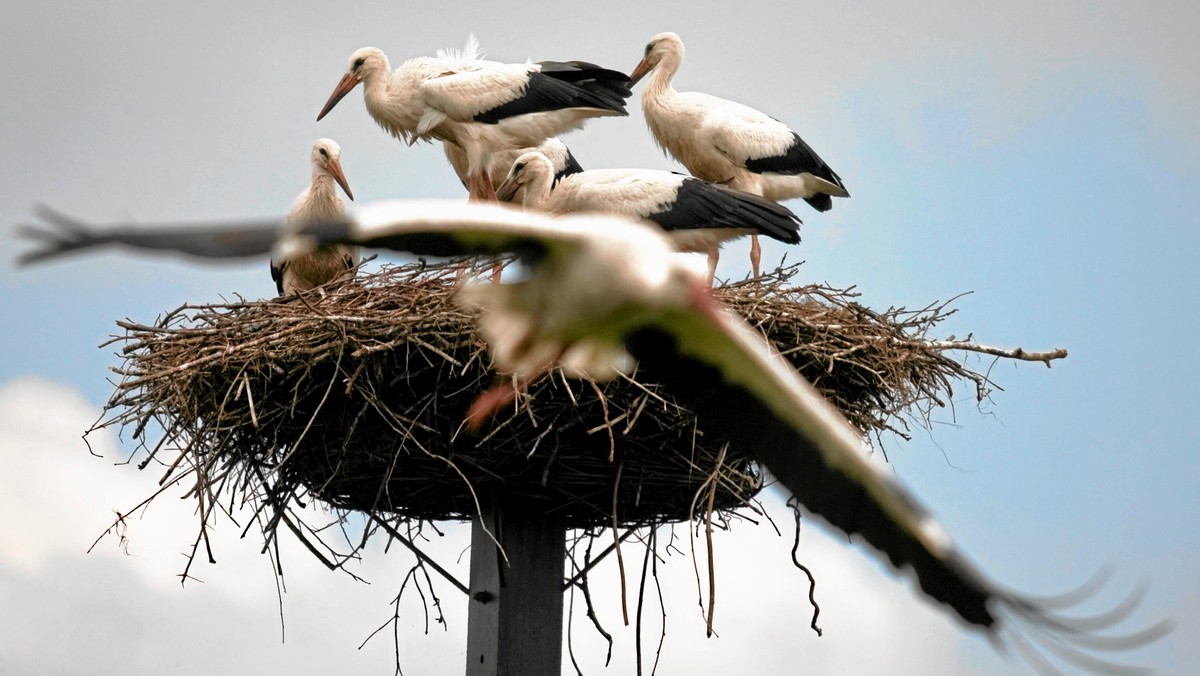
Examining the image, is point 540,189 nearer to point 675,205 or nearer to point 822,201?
point 675,205

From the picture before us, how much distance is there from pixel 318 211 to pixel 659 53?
2.09 m

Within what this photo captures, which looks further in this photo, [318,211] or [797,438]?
[318,211]

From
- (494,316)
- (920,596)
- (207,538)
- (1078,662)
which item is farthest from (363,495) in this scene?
(1078,662)

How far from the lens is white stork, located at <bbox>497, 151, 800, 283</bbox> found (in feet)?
21.5

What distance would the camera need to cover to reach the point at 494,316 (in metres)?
4.04

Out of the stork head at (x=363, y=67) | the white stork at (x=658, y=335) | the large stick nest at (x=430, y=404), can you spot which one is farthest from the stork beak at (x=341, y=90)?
the white stork at (x=658, y=335)

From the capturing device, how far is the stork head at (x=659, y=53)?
7926 millimetres

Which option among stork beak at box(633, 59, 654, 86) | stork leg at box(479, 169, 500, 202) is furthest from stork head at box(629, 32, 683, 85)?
stork leg at box(479, 169, 500, 202)

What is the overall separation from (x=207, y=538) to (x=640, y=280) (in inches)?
110

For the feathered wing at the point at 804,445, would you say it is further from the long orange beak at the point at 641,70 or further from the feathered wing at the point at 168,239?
the long orange beak at the point at 641,70

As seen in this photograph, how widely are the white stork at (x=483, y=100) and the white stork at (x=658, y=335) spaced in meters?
3.28

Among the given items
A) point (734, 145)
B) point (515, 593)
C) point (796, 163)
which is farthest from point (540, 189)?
point (515, 593)

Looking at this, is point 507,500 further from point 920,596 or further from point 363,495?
point 920,596

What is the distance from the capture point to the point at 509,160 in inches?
297
